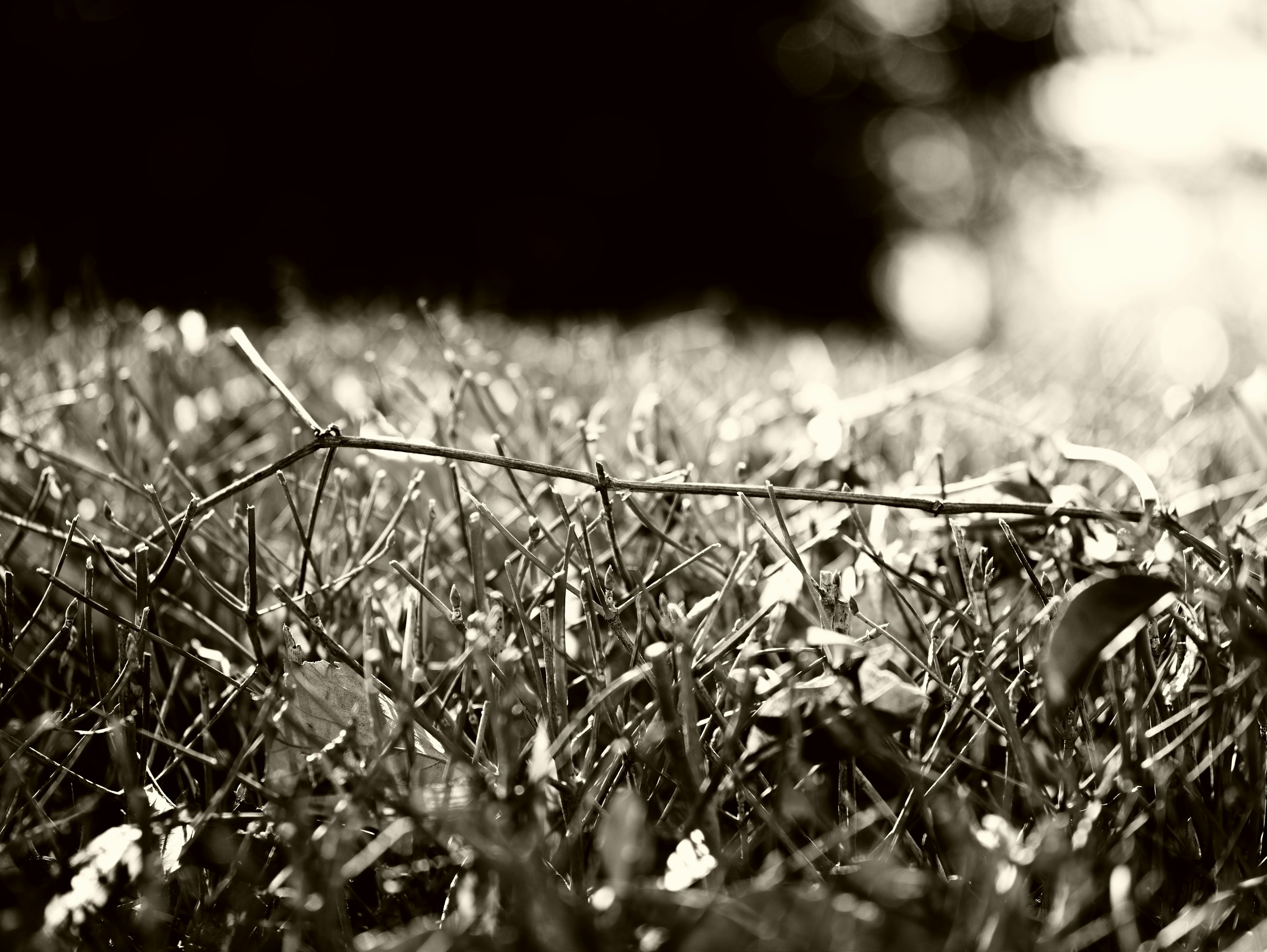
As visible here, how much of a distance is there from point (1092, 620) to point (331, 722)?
1.07 feet

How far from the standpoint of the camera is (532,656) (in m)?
0.45

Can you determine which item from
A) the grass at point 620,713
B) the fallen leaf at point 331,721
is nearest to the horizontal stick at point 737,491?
the grass at point 620,713

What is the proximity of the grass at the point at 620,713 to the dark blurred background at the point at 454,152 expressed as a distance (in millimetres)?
2238

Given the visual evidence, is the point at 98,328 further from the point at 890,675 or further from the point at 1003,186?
the point at 1003,186

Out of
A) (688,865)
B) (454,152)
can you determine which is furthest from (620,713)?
(454,152)

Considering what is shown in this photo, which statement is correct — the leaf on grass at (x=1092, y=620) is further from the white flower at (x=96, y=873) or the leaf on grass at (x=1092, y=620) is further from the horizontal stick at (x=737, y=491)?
the white flower at (x=96, y=873)

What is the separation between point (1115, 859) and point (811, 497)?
0.19m

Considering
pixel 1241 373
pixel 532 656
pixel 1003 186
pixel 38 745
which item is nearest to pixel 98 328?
pixel 38 745

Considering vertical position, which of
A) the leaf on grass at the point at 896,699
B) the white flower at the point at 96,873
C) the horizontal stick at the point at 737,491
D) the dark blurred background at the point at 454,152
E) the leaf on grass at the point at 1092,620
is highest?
the dark blurred background at the point at 454,152

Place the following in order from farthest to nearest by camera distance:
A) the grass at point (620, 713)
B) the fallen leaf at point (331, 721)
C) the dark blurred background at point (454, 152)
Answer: the dark blurred background at point (454, 152) < the fallen leaf at point (331, 721) < the grass at point (620, 713)

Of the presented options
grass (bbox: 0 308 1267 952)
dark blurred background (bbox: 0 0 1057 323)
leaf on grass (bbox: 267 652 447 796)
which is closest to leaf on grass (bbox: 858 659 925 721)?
grass (bbox: 0 308 1267 952)

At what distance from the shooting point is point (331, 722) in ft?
1.48

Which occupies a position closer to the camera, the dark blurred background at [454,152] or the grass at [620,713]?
the grass at [620,713]

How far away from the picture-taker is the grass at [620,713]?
345mm
